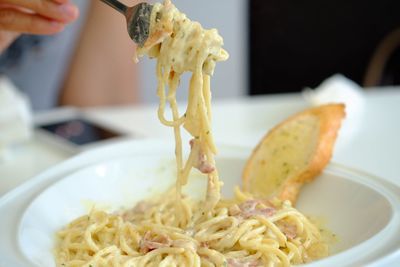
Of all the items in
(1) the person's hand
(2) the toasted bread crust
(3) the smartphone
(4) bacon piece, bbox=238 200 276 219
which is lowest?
(3) the smartphone

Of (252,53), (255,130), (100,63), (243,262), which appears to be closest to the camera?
(243,262)

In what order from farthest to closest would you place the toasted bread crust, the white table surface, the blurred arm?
the blurred arm, the white table surface, the toasted bread crust

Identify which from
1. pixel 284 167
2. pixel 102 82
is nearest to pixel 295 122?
pixel 284 167

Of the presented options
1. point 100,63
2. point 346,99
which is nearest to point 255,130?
point 346,99

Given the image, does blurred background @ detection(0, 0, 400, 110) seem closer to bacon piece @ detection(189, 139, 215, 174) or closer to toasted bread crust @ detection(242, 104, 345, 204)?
toasted bread crust @ detection(242, 104, 345, 204)

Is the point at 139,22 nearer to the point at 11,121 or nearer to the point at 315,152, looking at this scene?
the point at 315,152

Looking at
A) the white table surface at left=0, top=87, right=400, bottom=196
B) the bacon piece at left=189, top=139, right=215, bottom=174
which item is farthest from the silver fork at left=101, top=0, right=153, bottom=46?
the white table surface at left=0, top=87, right=400, bottom=196
